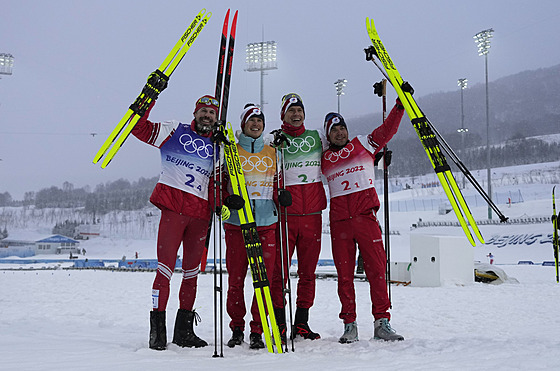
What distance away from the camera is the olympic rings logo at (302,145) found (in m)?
4.04

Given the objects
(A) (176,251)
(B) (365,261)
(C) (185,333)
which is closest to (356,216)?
(B) (365,261)

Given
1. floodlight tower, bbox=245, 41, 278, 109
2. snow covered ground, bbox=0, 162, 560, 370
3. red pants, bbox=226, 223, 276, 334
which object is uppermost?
floodlight tower, bbox=245, 41, 278, 109

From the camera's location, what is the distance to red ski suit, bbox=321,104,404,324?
378cm

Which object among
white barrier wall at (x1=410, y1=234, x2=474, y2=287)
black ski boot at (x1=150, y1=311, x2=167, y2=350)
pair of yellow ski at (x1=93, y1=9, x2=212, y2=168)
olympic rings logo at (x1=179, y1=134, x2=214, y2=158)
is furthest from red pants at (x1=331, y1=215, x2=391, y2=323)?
white barrier wall at (x1=410, y1=234, x2=474, y2=287)

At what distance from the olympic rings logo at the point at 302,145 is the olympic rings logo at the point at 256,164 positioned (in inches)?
12.8

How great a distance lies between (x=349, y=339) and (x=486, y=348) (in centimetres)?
109

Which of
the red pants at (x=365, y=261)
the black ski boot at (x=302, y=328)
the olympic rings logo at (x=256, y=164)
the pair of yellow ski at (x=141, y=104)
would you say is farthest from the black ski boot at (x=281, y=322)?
the pair of yellow ski at (x=141, y=104)

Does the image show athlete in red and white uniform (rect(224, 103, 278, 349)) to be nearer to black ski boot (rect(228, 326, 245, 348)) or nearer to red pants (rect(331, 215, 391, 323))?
black ski boot (rect(228, 326, 245, 348))

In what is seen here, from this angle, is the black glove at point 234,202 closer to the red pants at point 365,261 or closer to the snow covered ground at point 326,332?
the red pants at point 365,261

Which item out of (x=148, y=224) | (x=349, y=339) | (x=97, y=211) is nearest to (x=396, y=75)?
(x=349, y=339)

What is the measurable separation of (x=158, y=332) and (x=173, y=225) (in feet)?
2.85

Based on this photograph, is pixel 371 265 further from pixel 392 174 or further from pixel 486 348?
pixel 392 174

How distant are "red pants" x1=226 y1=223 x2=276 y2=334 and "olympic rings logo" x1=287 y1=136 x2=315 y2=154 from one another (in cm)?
80

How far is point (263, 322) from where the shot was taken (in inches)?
129
